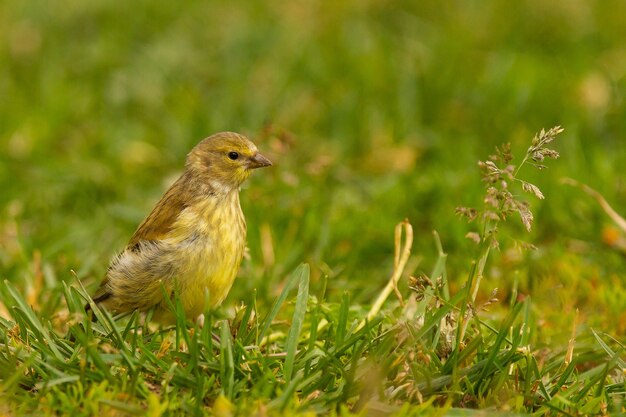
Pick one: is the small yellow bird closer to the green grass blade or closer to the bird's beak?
the bird's beak

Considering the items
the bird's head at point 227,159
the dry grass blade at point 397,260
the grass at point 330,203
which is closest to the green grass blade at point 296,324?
the grass at point 330,203

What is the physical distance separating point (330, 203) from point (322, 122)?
1.52 meters

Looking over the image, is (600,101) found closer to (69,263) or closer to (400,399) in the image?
(69,263)

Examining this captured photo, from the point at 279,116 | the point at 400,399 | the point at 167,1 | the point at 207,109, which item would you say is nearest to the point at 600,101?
the point at 279,116

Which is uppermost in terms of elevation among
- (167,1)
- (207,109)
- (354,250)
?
(167,1)

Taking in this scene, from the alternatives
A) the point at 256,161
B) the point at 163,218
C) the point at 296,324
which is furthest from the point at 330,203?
the point at 296,324

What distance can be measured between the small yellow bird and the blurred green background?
0.34 metres

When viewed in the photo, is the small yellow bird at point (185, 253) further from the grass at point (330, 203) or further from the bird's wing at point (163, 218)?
the grass at point (330, 203)

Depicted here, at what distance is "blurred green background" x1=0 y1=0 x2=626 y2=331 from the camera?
18.4 feet

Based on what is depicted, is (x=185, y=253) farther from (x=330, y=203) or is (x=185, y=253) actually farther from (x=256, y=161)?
(x=330, y=203)

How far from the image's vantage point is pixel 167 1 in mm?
9492

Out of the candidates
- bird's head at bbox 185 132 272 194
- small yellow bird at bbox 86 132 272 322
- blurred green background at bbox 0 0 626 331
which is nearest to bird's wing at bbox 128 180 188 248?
small yellow bird at bbox 86 132 272 322

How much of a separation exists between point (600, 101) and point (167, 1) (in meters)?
4.01

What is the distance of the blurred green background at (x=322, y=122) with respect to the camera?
221 inches
